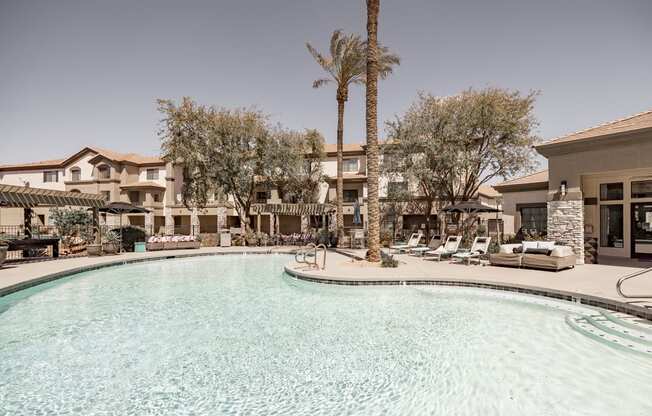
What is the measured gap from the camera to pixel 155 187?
37.0m

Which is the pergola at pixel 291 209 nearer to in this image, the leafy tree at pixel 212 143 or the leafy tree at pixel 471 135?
the leafy tree at pixel 212 143

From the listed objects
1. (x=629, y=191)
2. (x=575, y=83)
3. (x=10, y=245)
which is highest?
(x=575, y=83)

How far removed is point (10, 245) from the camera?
13.4 m

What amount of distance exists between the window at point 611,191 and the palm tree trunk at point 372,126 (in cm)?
988

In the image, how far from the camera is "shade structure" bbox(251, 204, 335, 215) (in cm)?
2364

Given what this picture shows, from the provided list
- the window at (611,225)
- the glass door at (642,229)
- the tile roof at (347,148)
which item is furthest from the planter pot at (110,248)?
the glass door at (642,229)

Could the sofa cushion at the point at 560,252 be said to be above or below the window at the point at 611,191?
below

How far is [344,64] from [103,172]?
3475 cm

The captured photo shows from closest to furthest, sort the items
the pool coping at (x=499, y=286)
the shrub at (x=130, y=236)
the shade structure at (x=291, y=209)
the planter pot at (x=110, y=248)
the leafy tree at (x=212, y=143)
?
the pool coping at (x=499, y=286) < the planter pot at (x=110, y=248) < the shrub at (x=130, y=236) < the leafy tree at (x=212, y=143) < the shade structure at (x=291, y=209)

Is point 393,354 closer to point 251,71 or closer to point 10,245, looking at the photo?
point 10,245

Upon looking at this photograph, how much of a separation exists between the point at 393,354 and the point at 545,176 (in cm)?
1947

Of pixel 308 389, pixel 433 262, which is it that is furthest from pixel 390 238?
pixel 308 389

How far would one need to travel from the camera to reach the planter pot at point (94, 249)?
1579 cm

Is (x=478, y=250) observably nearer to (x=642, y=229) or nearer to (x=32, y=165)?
(x=642, y=229)
